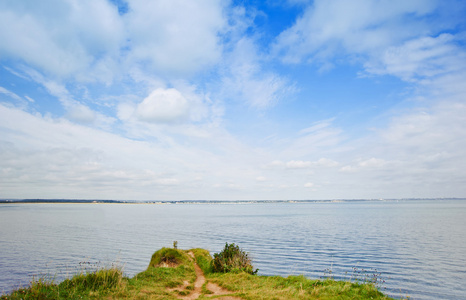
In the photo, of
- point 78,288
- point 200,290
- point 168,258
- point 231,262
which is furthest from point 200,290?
point 78,288

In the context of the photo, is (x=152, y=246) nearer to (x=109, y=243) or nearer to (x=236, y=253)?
(x=109, y=243)

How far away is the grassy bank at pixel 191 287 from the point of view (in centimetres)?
1304

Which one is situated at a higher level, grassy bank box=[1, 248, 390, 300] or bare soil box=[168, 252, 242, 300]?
grassy bank box=[1, 248, 390, 300]

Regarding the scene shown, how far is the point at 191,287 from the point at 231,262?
14.1ft

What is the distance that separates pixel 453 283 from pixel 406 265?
626 cm

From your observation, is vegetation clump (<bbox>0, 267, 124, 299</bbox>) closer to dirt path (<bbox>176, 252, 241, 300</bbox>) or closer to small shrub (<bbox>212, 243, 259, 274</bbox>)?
dirt path (<bbox>176, 252, 241, 300</bbox>)

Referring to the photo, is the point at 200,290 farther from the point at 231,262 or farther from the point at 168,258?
the point at 168,258

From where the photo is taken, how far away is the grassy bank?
42.8 ft

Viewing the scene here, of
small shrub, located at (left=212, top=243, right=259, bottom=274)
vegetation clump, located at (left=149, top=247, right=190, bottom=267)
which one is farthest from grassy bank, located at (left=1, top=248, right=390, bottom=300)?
vegetation clump, located at (left=149, top=247, right=190, bottom=267)

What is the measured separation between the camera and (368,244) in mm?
42844

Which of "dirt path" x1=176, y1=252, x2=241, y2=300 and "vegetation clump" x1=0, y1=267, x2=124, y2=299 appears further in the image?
"dirt path" x1=176, y1=252, x2=241, y2=300

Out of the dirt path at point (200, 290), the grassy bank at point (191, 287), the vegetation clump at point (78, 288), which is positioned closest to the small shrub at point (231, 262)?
the grassy bank at point (191, 287)

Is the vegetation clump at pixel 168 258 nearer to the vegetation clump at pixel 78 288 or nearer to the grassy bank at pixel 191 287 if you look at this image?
the grassy bank at pixel 191 287

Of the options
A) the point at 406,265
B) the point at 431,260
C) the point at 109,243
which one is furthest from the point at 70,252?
the point at 431,260
